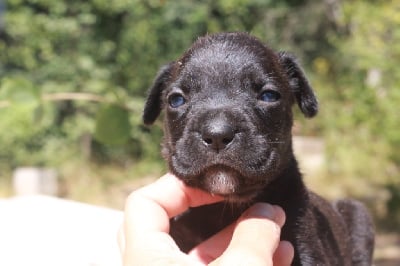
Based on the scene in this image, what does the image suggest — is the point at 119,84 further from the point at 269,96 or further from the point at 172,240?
the point at 172,240

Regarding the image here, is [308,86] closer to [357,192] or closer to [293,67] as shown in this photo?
[293,67]

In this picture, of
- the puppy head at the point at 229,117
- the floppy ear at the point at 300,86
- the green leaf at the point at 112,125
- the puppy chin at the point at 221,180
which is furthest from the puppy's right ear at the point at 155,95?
the puppy chin at the point at 221,180

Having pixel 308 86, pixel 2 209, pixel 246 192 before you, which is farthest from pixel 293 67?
pixel 2 209

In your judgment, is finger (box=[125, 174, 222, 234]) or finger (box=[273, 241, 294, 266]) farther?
finger (box=[273, 241, 294, 266])

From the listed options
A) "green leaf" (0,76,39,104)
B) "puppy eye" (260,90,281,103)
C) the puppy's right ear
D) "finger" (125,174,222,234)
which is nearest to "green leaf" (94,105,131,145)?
"green leaf" (0,76,39,104)

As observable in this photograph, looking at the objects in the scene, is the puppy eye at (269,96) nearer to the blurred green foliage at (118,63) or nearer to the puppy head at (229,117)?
the puppy head at (229,117)

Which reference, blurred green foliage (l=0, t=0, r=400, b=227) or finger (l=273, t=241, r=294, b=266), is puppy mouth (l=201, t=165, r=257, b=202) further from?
blurred green foliage (l=0, t=0, r=400, b=227)

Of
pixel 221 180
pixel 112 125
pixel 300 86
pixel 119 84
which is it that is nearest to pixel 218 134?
pixel 221 180
